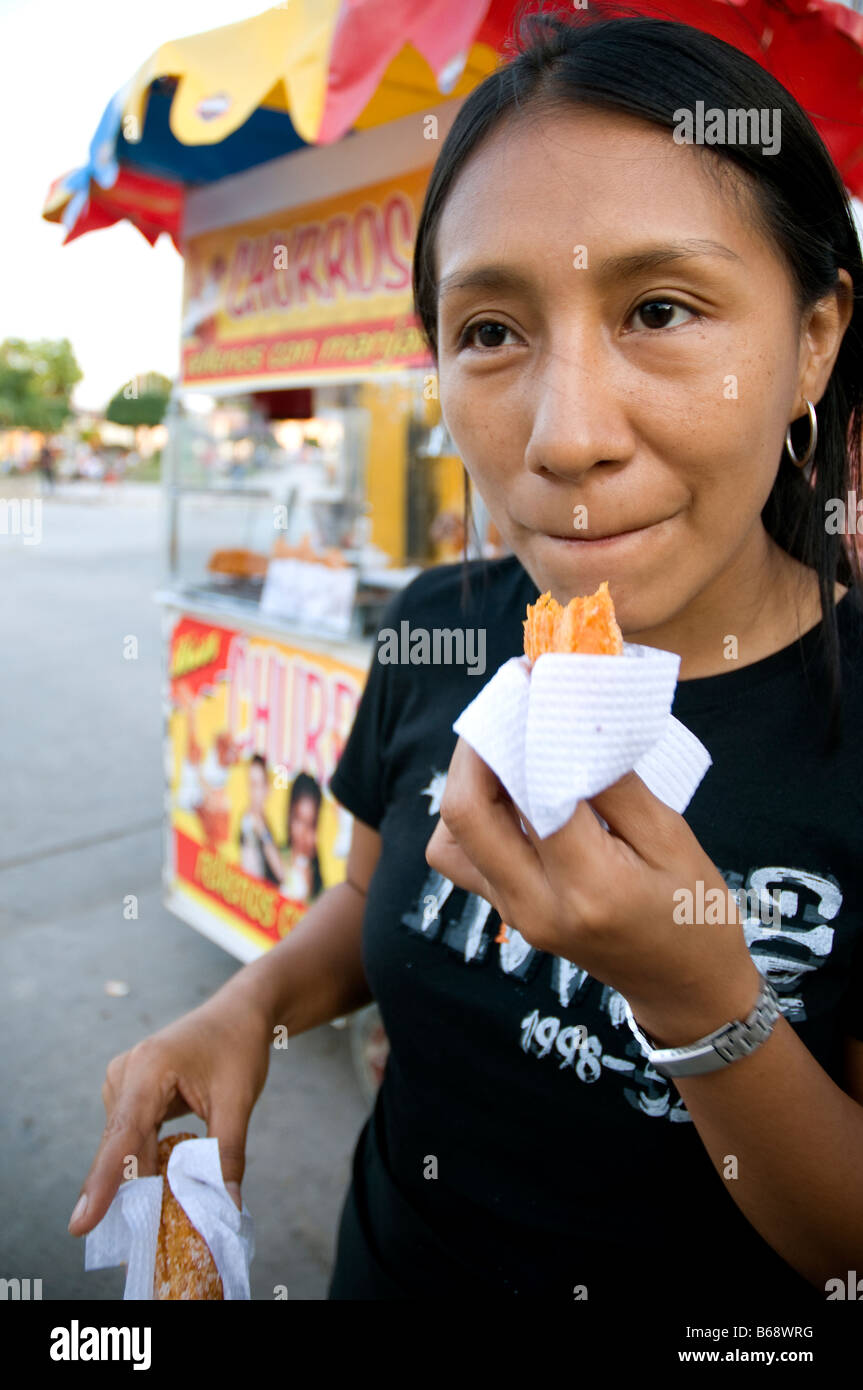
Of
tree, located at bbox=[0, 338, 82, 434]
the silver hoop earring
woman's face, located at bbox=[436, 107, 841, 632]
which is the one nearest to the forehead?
woman's face, located at bbox=[436, 107, 841, 632]

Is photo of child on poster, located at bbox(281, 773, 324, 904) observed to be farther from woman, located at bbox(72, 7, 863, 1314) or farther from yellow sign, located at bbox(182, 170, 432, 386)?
woman, located at bbox(72, 7, 863, 1314)

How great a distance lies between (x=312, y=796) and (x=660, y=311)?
299cm

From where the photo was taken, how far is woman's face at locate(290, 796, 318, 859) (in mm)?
3727

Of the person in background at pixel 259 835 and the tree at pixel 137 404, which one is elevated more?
the tree at pixel 137 404

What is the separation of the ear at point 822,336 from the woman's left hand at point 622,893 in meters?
0.58

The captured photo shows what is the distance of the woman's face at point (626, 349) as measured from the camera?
2.97ft

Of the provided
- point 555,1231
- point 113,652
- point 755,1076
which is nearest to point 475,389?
point 755,1076

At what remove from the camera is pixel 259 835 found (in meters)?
4.05

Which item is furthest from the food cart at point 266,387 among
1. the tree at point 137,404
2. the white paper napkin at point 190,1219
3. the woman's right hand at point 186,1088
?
the white paper napkin at point 190,1219

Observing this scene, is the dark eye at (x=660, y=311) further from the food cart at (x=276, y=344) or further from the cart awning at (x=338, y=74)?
the food cart at (x=276, y=344)

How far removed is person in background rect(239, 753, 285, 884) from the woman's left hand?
125 inches

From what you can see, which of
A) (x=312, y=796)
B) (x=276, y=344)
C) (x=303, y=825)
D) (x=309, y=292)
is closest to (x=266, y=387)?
(x=276, y=344)

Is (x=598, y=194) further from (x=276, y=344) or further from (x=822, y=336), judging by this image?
(x=276, y=344)
